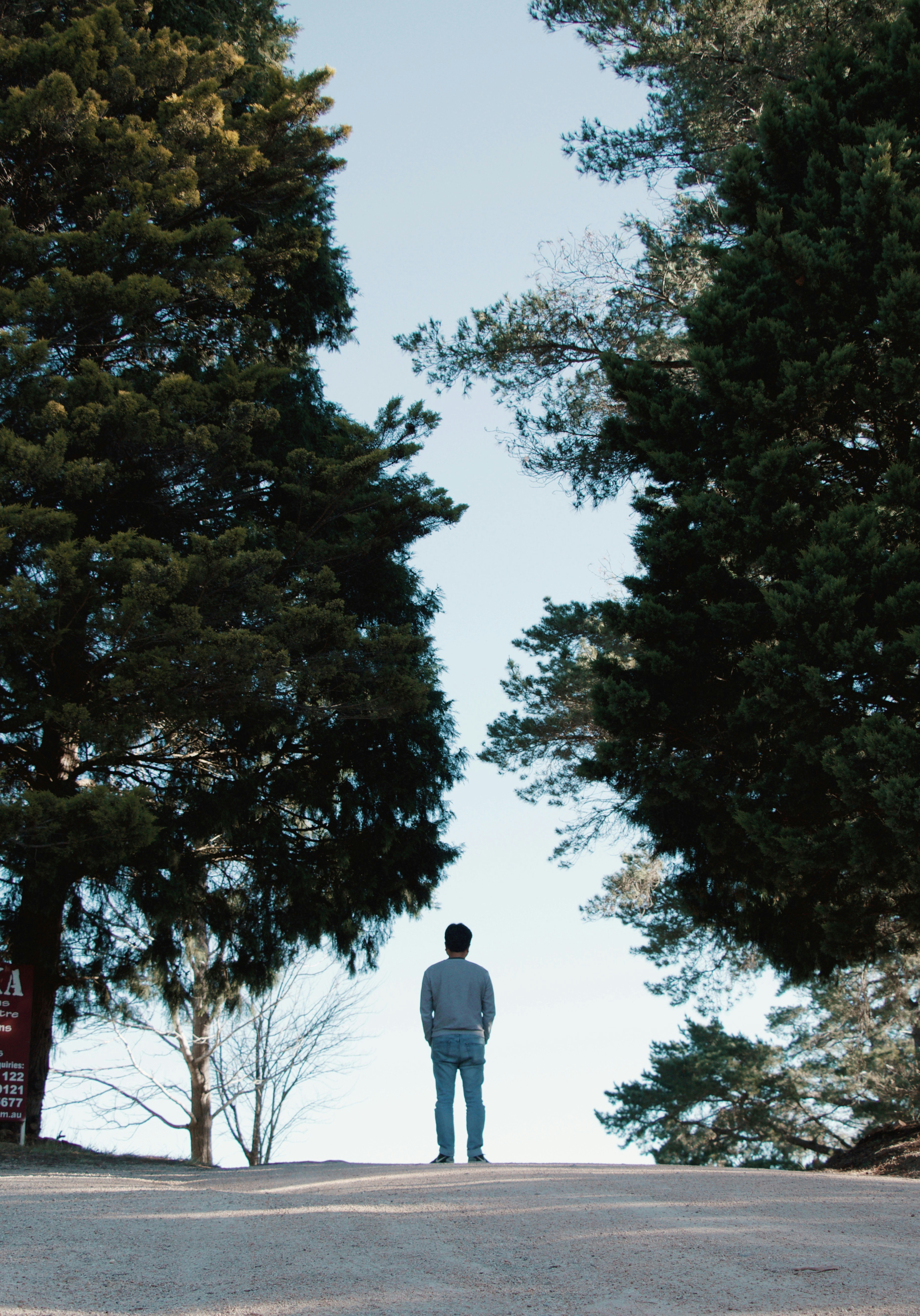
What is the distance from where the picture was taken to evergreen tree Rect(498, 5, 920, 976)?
7.61 metres

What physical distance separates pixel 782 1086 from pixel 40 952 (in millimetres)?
12276

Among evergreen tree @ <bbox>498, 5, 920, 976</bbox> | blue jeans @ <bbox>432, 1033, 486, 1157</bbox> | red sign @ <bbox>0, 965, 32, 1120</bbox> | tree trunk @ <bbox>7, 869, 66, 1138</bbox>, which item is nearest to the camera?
blue jeans @ <bbox>432, 1033, 486, 1157</bbox>

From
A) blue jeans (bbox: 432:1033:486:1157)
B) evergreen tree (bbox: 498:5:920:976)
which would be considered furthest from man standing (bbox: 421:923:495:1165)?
evergreen tree (bbox: 498:5:920:976)

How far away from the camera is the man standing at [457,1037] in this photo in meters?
7.09

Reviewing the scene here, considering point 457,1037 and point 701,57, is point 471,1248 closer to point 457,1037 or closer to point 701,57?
point 457,1037

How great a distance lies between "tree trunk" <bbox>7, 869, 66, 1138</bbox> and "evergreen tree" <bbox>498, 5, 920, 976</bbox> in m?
5.25

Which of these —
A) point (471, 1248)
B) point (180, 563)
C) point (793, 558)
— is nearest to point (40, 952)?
point (180, 563)

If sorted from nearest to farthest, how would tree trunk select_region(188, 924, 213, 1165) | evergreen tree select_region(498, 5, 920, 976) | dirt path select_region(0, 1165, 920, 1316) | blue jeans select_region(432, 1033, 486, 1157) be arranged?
dirt path select_region(0, 1165, 920, 1316) < blue jeans select_region(432, 1033, 486, 1157) < evergreen tree select_region(498, 5, 920, 976) < tree trunk select_region(188, 924, 213, 1165)

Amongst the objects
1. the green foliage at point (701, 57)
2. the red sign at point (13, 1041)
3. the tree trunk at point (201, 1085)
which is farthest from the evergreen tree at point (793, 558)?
the tree trunk at point (201, 1085)

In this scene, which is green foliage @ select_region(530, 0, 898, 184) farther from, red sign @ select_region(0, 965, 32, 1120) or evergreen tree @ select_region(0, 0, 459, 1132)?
red sign @ select_region(0, 965, 32, 1120)

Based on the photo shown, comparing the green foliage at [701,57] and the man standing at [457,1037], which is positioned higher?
the green foliage at [701,57]

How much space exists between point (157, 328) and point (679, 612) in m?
6.27

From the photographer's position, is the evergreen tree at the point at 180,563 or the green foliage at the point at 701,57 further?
the green foliage at the point at 701,57

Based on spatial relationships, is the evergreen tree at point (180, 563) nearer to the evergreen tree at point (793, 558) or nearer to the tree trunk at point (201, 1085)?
the evergreen tree at point (793, 558)
